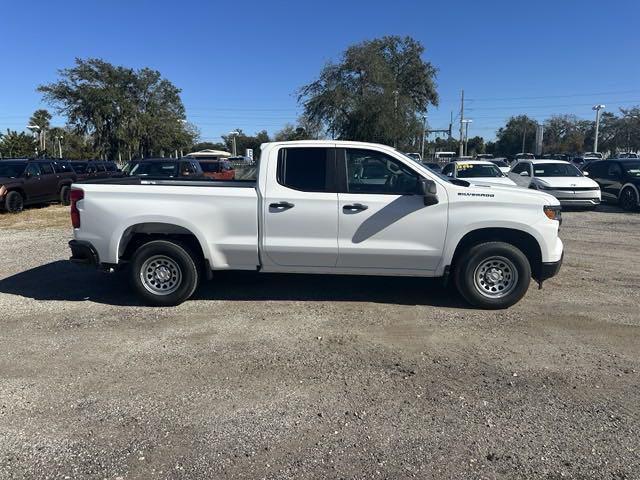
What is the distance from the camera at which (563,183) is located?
628 inches

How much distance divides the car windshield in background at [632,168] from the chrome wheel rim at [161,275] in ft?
51.9

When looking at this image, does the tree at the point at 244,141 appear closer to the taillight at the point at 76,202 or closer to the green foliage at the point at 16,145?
the green foliage at the point at 16,145

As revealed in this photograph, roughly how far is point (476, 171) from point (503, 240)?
11.5 metres

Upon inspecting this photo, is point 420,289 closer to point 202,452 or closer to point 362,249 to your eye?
point 362,249

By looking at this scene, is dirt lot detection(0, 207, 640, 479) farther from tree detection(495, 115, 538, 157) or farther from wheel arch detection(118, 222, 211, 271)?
tree detection(495, 115, 538, 157)

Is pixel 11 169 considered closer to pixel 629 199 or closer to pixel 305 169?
pixel 305 169

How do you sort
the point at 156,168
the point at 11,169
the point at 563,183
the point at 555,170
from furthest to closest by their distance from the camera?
the point at 555,170 → the point at 11,169 → the point at 563,183 → the point at 156,168

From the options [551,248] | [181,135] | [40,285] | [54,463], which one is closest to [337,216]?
[551,248]

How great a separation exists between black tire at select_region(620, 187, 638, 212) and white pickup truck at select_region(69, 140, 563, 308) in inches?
486

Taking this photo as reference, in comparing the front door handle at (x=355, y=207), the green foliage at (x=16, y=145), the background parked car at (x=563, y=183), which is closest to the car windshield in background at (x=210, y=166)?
the background parked car at (x=563, y=183)

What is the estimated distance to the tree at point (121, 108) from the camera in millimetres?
45750

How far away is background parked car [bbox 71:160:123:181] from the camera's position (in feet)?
66.0

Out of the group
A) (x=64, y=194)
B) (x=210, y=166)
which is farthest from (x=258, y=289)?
(x=210, y=166)

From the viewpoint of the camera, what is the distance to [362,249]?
18.8 feet
